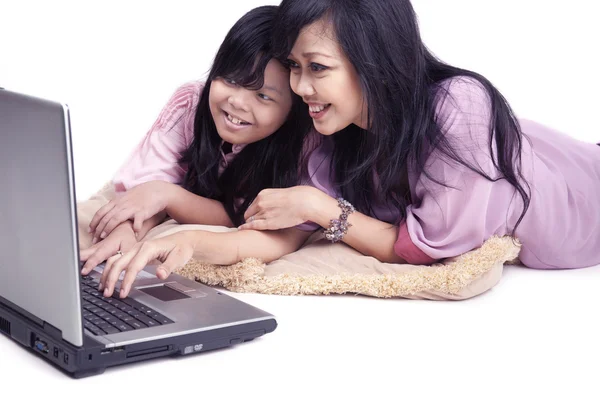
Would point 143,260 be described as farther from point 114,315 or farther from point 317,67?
point 317,67

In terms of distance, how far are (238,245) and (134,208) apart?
0.30 metres

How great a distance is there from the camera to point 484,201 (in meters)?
2.07

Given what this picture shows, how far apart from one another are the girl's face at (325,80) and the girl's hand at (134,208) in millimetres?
439

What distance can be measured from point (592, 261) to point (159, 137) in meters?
1.16

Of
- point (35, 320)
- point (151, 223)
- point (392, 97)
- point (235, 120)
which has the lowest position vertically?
point (151, 223)

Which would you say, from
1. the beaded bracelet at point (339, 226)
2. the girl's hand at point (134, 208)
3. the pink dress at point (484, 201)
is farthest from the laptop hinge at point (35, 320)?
the pink dress at point (484, 201)

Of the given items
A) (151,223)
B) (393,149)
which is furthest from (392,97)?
(151,223)

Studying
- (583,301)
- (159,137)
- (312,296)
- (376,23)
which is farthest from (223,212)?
(583,301)

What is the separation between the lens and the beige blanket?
1999mm

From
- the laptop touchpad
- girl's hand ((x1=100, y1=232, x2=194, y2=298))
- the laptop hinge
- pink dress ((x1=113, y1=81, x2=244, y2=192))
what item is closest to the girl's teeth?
pink dress ((x1=113, y1=81, x2=244, y2=192))

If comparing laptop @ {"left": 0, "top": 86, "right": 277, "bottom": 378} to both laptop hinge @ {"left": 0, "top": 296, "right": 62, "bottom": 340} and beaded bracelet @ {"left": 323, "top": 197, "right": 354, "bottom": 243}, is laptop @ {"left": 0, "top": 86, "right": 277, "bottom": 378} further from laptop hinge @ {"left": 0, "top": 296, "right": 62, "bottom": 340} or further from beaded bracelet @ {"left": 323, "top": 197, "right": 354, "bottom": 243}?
beaded bracelet @ {"left": 323, "top": 197, "right": 354, "bottom": 243}

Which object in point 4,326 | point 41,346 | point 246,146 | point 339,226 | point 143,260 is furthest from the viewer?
point 246,146

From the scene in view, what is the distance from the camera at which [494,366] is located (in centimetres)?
164

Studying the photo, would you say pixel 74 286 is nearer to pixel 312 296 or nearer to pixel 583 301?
pixel 312 296
